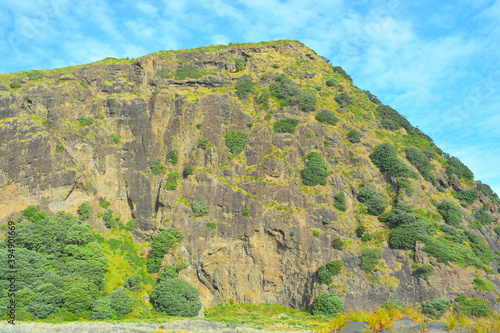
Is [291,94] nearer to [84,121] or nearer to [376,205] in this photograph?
[376,205]

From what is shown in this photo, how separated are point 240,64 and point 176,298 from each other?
193ft

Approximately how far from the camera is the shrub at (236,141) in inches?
2508

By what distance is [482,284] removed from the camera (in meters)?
43.1

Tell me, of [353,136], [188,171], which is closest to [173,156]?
[188,171]

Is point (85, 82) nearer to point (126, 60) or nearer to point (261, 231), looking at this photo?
point (126, 60)

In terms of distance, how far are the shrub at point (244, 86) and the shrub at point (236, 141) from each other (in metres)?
11.4

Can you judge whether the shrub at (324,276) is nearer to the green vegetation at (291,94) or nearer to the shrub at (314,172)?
the shrub at (314,172)

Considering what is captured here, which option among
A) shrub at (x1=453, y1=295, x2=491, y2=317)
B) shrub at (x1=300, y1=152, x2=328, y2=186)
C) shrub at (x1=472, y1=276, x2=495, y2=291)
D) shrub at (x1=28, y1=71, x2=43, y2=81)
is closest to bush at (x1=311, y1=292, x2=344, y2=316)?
shrub at (x1=453, y1=295, x2=491, y2=317)

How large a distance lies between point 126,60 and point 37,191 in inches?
1535

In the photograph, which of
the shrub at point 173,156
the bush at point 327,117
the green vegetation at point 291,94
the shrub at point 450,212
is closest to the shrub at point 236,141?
the shrub at point 173,156

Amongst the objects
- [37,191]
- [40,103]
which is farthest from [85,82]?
[37,191]

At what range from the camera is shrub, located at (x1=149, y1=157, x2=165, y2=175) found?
61.9 m

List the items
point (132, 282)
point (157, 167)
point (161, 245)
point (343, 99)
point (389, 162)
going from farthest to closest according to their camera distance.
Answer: point (343, 99) < point (157, 167) < point (389, 162) < point (161, 245) < point (132, 282)

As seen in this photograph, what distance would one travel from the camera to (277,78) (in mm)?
78000
